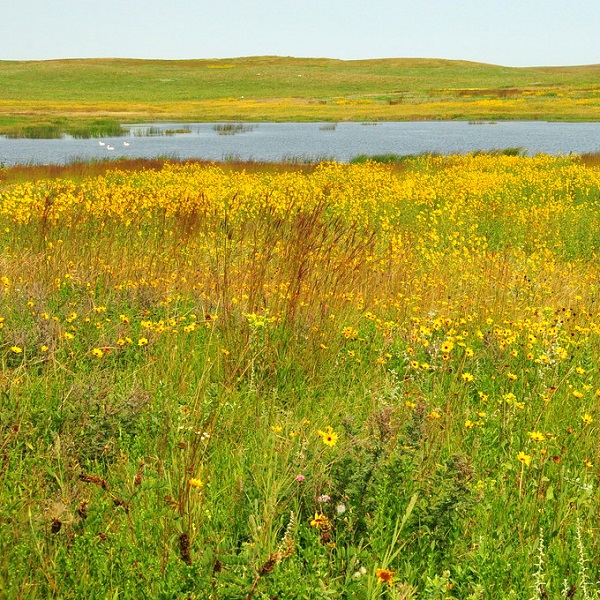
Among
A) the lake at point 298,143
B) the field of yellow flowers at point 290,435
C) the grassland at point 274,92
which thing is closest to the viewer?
the field of yellow flowers at point 290,435

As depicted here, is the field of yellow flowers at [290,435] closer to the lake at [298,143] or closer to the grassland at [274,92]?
the lake at [298,143]

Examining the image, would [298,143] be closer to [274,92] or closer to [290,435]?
[290,435]

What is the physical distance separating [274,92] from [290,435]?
97.4 metres

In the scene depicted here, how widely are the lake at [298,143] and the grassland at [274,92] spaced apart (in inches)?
254

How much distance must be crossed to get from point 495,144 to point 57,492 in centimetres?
3405

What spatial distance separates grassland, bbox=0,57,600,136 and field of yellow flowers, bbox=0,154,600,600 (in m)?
39.5

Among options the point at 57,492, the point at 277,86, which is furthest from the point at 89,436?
the point at 277,86

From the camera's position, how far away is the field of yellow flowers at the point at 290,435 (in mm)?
2166

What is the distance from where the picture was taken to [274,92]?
3743 inches

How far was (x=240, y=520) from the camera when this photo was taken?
2498 millimetres

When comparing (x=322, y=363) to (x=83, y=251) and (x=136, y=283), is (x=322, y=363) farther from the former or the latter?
(x=83, y=251)

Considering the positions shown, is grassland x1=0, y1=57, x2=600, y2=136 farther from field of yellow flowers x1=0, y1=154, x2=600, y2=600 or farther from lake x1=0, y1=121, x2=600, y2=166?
field of yellow flowers x1=0, y1=154, x2=600, y2=600

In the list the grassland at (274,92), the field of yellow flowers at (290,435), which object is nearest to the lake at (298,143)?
the grassland at (274,92)

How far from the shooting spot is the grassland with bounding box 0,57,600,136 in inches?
2317
